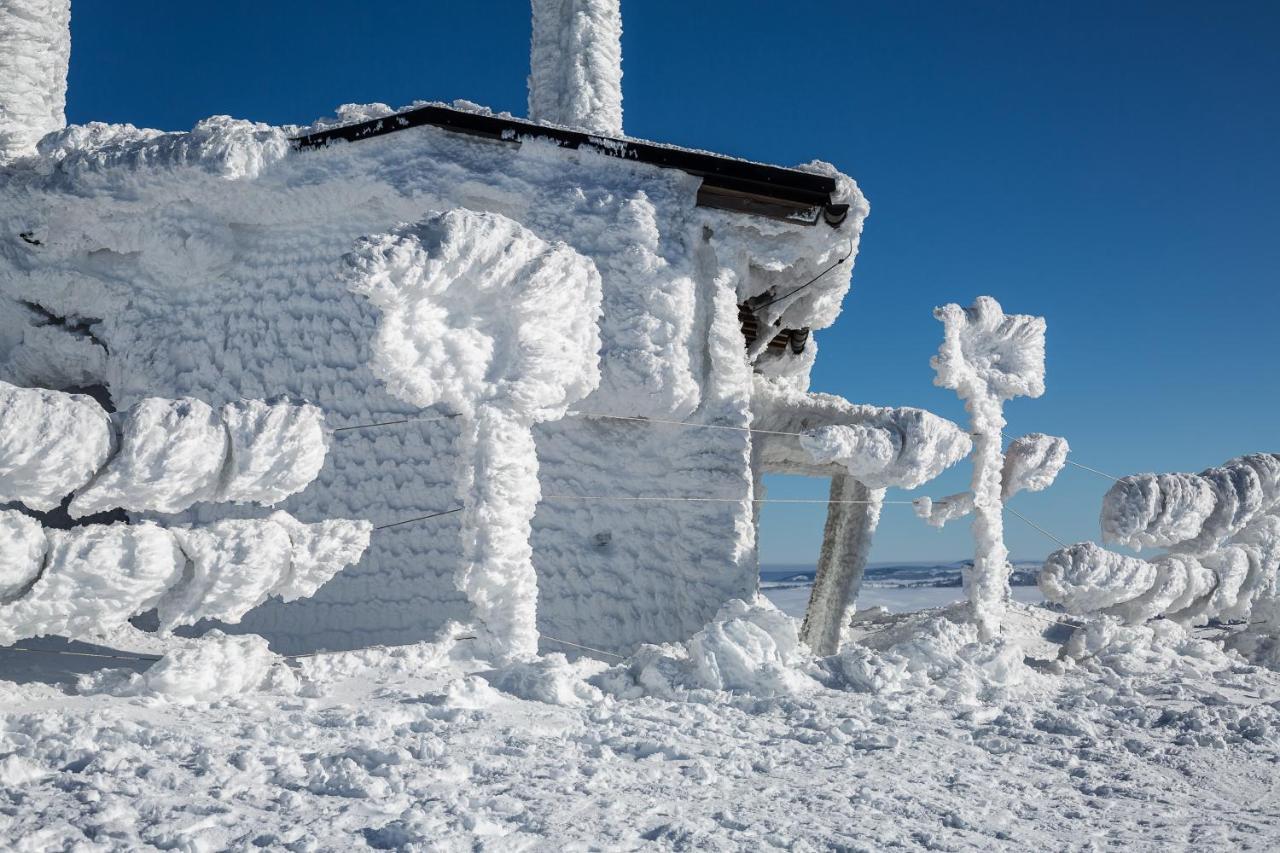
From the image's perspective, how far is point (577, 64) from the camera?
1023 cm

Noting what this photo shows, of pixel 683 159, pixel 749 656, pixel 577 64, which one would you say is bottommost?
pixel 749 656

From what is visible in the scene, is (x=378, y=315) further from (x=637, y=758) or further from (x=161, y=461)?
(x=637, y=758)

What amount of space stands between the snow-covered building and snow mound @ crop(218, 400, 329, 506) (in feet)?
7.03

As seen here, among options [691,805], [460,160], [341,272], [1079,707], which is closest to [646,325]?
[460,160]

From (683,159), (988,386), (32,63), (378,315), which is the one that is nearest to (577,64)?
(683,159)

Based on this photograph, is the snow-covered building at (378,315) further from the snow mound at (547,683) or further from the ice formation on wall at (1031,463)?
the snow mound at (547,683)

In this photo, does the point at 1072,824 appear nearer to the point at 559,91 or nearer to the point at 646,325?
the point at 646,325

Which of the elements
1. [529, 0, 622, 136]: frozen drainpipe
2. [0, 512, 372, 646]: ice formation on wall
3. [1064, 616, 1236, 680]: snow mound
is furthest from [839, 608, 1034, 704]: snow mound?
[529, 0, 622, 136]: frozen drainpipe

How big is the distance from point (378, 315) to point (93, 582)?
9.38 ft

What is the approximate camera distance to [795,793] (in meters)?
3.85

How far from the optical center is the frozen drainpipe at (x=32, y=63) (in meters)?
8.68

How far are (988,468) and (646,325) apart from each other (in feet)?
9.62

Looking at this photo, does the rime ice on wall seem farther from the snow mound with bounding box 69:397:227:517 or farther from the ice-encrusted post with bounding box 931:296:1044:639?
the snow mound with bounding box 69:397:227:517

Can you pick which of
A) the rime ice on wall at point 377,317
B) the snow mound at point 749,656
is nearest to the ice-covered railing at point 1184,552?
the rime ice on wall at point 377,317
